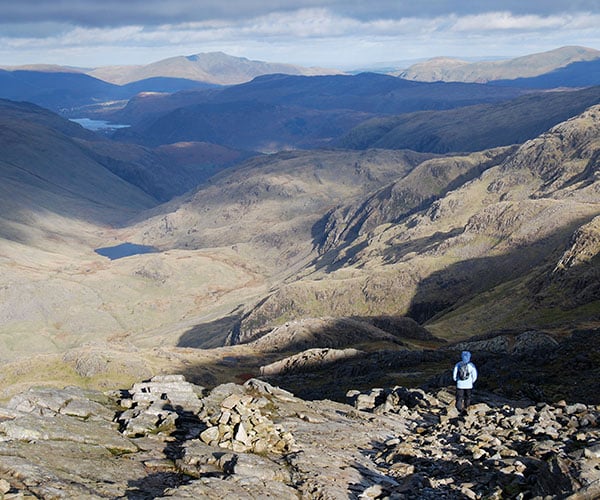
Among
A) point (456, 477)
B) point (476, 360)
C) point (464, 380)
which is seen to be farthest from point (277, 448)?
point (476, 360)

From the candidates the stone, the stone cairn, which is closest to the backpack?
the stone cairn

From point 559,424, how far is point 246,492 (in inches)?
696

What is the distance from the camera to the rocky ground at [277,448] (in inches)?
1004

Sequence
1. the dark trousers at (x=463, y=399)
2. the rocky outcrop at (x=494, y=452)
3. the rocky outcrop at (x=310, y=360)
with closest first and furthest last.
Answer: the rocky outcrop at (x=494, y=452) → the dark trousers at (x=463, y=399) → the rocky outcrop at (x=310, y=360)

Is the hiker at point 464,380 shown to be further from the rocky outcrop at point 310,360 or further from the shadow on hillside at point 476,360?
the rocky outcrop at point 310,360

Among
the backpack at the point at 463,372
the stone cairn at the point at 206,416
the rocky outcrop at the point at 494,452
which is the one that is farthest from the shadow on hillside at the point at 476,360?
the stone cairn at the point at 206,416

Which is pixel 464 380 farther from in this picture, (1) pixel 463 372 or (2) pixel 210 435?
(2) pixel 210 435

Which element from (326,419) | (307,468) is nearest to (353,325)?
(326,419)

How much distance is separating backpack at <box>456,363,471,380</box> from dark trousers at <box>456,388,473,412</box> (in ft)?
3.57

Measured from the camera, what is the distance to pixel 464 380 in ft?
125

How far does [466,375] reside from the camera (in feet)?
125

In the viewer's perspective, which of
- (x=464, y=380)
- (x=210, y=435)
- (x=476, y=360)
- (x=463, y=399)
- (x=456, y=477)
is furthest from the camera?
(x=476, y=360)

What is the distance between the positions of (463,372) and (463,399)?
1.84 metres

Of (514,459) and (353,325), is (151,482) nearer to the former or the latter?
(514,459)
